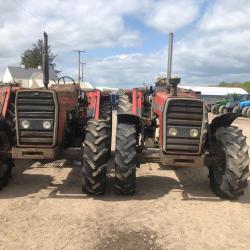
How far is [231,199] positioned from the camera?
7117mm

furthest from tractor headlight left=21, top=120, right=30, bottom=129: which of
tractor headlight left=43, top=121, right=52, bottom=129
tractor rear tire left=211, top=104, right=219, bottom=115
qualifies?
tractor rear tire left=211, top=104, right=219, bottom=115

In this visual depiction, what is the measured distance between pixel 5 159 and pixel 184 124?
3.20 metres

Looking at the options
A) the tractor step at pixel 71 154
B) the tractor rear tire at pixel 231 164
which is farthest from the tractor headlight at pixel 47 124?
the tractor rear tire at pixel 231 164

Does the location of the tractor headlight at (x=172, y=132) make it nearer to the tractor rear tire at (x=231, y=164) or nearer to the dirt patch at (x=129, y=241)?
the tractor rear tire at (x=231, y=164)

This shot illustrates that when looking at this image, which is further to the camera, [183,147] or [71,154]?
[71,154]

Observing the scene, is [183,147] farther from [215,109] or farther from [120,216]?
[215,109]

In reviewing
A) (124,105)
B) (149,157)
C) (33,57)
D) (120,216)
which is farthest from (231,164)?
(33,57)

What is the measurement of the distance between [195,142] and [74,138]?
3.20 metres

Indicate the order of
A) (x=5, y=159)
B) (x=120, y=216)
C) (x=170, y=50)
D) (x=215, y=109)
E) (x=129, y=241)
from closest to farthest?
(x=129, y=241)
(x=120, y=216)
(x=5, y=159)
(x=170, y=50)
(x=215, y=109)

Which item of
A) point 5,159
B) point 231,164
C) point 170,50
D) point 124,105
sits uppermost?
point 170,50

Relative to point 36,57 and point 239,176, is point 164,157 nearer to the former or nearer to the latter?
point 239,176

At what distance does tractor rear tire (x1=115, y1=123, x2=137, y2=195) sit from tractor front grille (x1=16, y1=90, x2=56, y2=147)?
3.70 feet

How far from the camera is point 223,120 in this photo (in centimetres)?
764

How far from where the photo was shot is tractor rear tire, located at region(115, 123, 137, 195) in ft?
22.4
